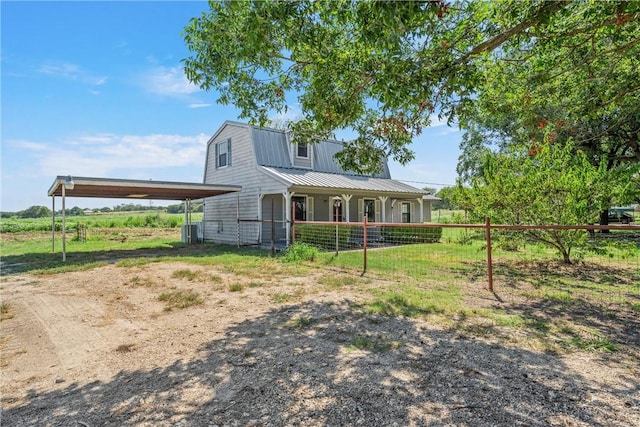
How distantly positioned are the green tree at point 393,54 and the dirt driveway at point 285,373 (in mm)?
2940

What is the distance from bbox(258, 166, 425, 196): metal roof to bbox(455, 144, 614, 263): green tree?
6.33 metres

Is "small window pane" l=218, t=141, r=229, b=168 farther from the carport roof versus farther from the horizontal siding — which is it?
the carport roof

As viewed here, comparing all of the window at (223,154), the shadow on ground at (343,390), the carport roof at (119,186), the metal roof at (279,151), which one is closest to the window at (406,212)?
the metal roof at (279,151)

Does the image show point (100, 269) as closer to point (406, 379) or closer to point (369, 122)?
point (369, 122)

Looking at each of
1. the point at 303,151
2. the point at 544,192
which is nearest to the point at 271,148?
the point at 303,151

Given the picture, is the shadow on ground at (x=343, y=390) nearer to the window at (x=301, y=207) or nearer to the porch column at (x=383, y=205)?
the window at (x=301, y=207)

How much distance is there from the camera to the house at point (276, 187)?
578 inches

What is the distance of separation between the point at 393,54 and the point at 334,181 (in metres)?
12.2

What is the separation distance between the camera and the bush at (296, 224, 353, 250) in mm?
12570

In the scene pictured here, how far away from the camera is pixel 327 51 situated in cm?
491

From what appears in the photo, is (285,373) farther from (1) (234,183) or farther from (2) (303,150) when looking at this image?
(2) (303,150)

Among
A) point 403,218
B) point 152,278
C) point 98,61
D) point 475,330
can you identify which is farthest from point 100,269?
point 403,218

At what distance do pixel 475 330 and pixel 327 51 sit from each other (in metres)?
4.44

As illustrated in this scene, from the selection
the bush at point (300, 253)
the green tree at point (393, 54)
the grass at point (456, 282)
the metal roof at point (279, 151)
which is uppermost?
the metal roof at point (279, 151)
